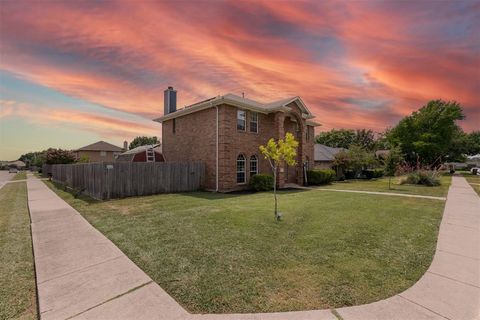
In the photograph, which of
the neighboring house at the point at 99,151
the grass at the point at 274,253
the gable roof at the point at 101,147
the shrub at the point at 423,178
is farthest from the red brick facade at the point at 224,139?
the gable roof at the point at 101,147

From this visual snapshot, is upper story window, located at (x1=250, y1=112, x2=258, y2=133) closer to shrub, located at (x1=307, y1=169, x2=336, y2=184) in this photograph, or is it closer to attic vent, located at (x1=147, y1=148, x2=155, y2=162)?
shrub, located at (x1=307, y1=169, x2=336, y2=184)

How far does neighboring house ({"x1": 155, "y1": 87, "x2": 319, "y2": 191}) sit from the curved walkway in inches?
415

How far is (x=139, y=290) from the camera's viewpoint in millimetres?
3670

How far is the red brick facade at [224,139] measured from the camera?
1588 cm

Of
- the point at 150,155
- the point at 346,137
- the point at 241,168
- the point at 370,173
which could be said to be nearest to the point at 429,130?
the point at 370,173

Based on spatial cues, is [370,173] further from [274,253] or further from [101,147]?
[101,147]

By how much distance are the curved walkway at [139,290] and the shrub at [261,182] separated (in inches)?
435

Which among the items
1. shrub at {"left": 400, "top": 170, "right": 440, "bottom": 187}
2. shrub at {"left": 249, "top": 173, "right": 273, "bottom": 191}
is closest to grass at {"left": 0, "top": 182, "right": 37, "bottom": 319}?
shrub at {"left": 249, "top": 173, "right": 273, "bottom": 191}

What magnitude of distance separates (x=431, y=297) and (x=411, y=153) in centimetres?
5128

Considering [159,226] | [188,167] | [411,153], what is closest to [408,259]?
[159,226]

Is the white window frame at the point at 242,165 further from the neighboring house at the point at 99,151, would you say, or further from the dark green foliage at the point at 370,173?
the neighboring house at the point at 99,151

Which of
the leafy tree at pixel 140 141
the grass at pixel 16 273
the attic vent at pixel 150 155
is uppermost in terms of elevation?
the leafy tree at pixel 140 141

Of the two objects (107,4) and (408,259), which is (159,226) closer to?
(408,259)

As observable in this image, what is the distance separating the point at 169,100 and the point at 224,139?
878 centimetres
